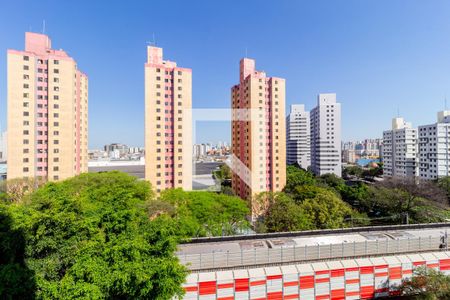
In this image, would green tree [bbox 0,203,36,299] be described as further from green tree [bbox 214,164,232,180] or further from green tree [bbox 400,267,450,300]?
green tree [bbox 214,164,232,180]

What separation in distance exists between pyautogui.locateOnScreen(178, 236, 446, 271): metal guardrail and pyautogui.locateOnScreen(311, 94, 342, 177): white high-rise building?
131ft

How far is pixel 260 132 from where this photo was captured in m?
27.5

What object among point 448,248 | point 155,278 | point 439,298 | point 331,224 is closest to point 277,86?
point 331,224

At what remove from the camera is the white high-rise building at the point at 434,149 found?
38.1 m

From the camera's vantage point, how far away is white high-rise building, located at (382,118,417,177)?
43406 mm

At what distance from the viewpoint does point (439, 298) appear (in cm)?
682

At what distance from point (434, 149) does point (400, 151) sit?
600 centimetres

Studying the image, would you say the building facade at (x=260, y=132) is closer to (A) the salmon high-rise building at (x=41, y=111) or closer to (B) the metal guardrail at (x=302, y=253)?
(B) the metal guardrail at (x=302, y=253)

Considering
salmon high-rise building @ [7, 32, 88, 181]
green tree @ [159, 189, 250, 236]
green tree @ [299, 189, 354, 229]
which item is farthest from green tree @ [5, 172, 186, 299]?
salmon high-rise building @ [7, 32, 88, 181]

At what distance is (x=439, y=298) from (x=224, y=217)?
1156 centimetres

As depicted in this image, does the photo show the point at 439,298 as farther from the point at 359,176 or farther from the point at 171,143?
the point at 359,176

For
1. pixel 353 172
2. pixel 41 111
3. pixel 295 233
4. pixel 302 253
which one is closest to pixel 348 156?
pixel 353 172

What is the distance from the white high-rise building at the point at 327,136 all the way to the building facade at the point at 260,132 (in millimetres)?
23038

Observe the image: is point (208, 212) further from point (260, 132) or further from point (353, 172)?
point (353, 172)
